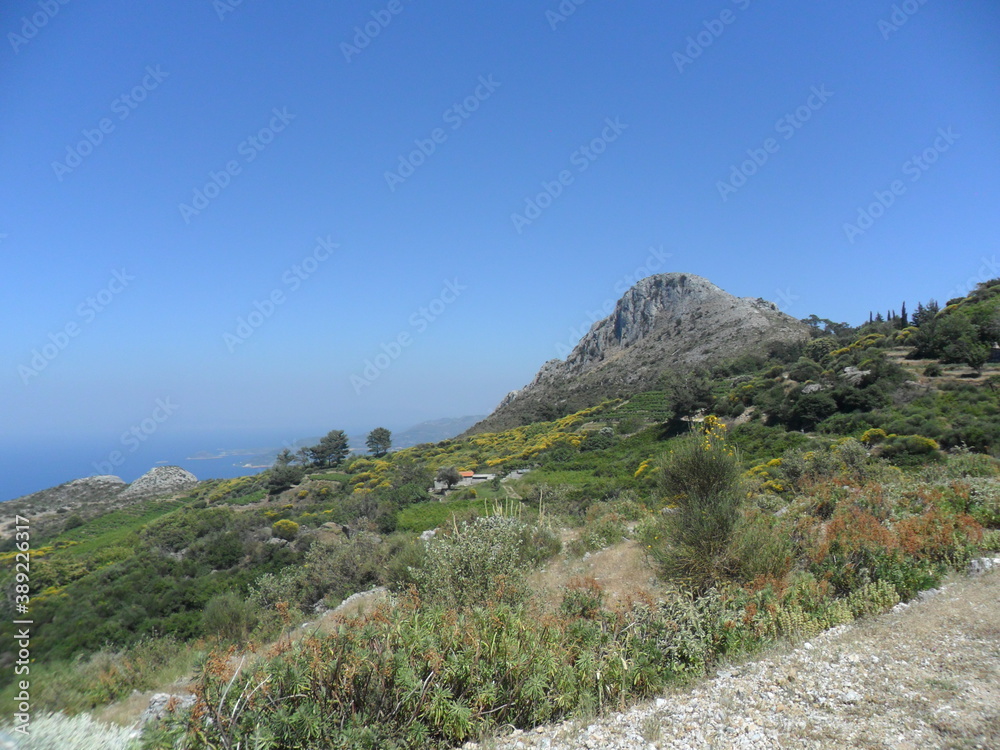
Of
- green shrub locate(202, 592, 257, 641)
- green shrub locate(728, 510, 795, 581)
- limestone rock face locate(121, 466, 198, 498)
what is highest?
limestone rock face locate(121, 466, 198, 498)

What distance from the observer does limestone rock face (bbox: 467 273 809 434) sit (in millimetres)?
59250

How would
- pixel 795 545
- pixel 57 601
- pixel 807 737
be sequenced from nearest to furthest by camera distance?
1. pixel 807 737
2. pixel 795 545
3. pixel 57 601

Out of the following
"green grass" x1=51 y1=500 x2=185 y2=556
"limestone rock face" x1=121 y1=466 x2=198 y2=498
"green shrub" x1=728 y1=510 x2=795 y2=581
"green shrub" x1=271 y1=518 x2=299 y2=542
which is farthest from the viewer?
"limestone rock face" x1=121 y1=466 x2=198 y2=498

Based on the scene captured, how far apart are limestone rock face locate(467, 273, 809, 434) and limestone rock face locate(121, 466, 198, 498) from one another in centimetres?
3416

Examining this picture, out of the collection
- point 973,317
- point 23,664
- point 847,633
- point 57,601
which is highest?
point 973,317

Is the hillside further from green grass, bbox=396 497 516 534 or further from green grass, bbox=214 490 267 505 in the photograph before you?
green grass, bbox=214 490 267 505

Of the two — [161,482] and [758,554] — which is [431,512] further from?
[161,482]

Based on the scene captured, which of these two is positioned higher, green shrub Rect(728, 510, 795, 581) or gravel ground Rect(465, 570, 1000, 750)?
green shrub Rect(728, 510, 795, 581)

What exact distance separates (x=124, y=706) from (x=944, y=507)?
503 inches

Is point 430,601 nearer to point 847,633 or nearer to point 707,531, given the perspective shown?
point 707,531

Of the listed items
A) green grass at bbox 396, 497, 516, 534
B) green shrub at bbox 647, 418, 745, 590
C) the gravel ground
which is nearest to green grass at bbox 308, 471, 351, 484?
green grass at bbox 396, 497, 516, 534

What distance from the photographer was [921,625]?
15.6 feet

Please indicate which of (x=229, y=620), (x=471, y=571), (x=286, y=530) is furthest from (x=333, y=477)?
(x=471, y=571)

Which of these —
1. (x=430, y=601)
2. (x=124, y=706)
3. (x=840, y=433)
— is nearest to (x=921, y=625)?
(x=430, y=601)
